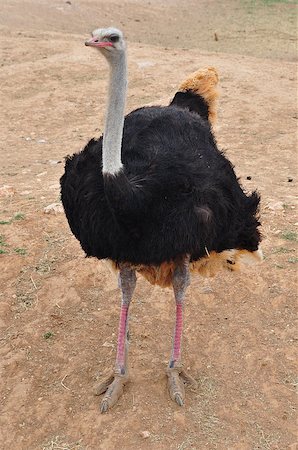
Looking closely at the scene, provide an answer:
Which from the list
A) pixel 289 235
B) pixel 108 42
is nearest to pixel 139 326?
pixel 289 235

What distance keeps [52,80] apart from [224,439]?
716 cm

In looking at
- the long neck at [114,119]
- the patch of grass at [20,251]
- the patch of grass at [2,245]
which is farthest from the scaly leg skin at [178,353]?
the patch of grass at [2,245]

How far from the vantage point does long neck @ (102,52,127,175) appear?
2732 mm

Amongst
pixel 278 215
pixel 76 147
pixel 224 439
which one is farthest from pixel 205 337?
pixel 76 147

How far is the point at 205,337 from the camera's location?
3.96 meters

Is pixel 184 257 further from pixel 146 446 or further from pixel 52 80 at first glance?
pixel 52 80

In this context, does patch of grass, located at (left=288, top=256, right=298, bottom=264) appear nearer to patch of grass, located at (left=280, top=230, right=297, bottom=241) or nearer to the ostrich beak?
patch of grass, located at (left=280, top=230, right=297, bottom=241)

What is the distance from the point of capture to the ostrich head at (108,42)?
2629 mm

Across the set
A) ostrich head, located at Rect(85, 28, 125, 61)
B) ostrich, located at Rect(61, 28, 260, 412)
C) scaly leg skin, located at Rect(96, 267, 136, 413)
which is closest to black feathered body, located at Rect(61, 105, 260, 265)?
ostrich, located at Rect(61, 28, 260, 412)

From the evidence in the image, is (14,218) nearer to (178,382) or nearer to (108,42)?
(178,382)

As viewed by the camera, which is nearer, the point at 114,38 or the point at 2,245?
the point at 114,38

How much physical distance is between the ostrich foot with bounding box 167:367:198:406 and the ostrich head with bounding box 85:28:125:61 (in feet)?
5.97

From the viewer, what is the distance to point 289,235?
4895 mm

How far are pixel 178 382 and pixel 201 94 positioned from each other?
6.84ft
